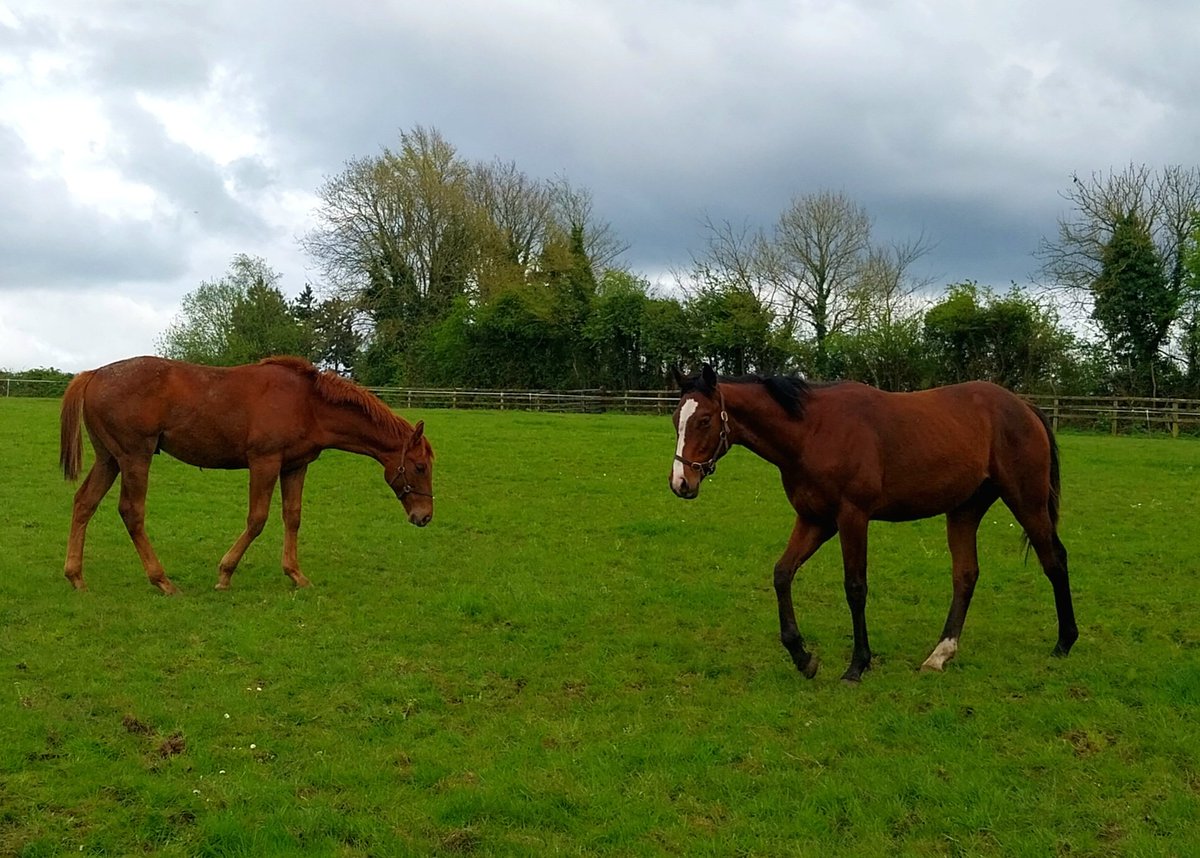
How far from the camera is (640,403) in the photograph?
127ft

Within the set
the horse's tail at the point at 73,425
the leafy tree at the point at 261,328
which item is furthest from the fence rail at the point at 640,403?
the horse's tail at the point at 73,425

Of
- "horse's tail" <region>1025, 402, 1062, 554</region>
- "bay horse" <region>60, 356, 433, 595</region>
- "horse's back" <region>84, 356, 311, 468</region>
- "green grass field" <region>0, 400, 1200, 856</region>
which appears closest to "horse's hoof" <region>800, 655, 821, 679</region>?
"green grass field" <region>0, 400, 1200, 856</region>

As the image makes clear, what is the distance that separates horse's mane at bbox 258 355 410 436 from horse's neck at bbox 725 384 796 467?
13.6ft

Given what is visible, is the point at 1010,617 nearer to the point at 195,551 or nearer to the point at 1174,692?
the point at 1174,692

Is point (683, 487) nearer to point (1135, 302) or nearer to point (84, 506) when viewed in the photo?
point (84, 506)

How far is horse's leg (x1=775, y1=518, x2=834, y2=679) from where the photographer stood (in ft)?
21.8

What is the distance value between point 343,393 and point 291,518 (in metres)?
1.39

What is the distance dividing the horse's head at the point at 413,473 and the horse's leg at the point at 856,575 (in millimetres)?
4539

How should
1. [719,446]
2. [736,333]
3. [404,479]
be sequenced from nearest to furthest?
1. [719,446]
2. [404,479]
3. [736,333]

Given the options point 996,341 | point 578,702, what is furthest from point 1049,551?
point 996,341

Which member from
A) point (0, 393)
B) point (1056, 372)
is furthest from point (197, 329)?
point (1056, 372)

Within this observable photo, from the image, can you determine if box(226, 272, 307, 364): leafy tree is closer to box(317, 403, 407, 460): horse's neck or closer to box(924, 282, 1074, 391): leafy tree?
box(924, 282, 1074, 391): leafy tree

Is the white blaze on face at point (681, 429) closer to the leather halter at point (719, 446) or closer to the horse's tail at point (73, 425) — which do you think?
the leather halter at point (719, 446)

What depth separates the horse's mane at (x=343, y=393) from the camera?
9523mm
